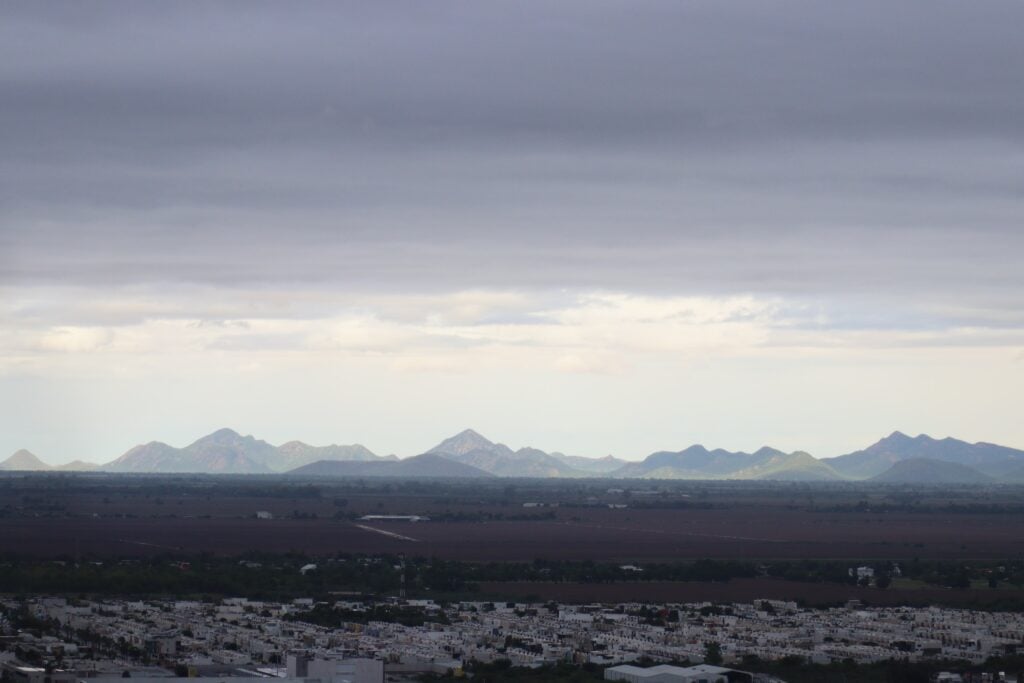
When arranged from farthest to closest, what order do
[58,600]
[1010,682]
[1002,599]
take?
[1002,599] → [58,600] → [1010,682]

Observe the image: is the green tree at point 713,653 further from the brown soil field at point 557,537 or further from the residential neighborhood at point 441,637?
the brown soil field at point 557,537

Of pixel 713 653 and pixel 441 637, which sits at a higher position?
pixel 441 637

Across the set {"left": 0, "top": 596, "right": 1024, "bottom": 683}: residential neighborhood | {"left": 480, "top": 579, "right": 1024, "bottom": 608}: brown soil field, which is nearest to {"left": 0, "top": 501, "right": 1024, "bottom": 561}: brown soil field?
{"left": 480, "top": 579, "right": 1024, "bottom": 608}: brown soil field

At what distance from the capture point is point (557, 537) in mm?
122688

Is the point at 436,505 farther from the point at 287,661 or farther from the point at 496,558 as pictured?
the point at 287,661

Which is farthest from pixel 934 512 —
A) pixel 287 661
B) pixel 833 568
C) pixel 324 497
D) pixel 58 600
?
pixel 287 661

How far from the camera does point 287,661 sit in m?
51.9

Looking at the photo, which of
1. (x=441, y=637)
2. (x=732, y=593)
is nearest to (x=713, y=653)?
(x=441, y=637)

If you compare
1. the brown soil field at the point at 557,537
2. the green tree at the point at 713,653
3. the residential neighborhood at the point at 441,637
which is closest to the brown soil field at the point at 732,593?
the residential neighborhood at the point at 441,637

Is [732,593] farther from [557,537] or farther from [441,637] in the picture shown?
[557,537]

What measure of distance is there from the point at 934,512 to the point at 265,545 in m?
84.2

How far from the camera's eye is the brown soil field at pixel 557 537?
105 metres

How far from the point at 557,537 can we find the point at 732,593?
39893mm

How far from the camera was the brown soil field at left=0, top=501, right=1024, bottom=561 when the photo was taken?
346 feet
